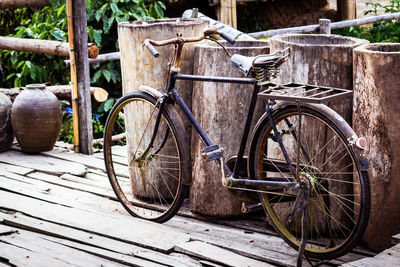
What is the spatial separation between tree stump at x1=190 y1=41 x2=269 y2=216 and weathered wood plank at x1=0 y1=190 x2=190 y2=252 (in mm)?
392

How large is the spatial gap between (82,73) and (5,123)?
36.3 inches

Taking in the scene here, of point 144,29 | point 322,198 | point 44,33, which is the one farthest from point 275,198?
point 44,33

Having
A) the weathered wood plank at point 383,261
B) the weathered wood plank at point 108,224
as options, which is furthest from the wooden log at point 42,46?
the weathered wood plank at point 383,261

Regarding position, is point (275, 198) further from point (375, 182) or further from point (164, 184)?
point (164, 184)

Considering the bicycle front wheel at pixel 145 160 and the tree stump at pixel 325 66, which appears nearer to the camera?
the tree stump at pixel 325 66

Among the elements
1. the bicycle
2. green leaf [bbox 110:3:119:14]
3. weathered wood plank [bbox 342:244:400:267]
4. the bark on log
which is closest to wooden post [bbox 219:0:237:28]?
green leaf [bbox 110:3:119:14]

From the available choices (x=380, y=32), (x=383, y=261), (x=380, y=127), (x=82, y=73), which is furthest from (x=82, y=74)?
(x=380, y=32)

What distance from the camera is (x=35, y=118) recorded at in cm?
610

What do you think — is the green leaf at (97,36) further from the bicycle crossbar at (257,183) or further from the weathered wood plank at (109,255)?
the bicycle crossbar at (257,183)

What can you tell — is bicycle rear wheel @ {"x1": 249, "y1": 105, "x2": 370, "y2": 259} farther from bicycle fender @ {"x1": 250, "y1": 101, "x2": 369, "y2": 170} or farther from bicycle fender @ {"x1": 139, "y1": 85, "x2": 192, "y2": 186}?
bicycle fender @ {"x1": 139, "y1": 85, "x2": 192, "y2": 186}

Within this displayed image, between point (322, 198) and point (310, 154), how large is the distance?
0.91 ft

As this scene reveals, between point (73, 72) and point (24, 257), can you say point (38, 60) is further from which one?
point (24, 257)

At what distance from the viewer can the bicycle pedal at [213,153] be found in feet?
13.4

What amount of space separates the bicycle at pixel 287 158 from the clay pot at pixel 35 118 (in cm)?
158
